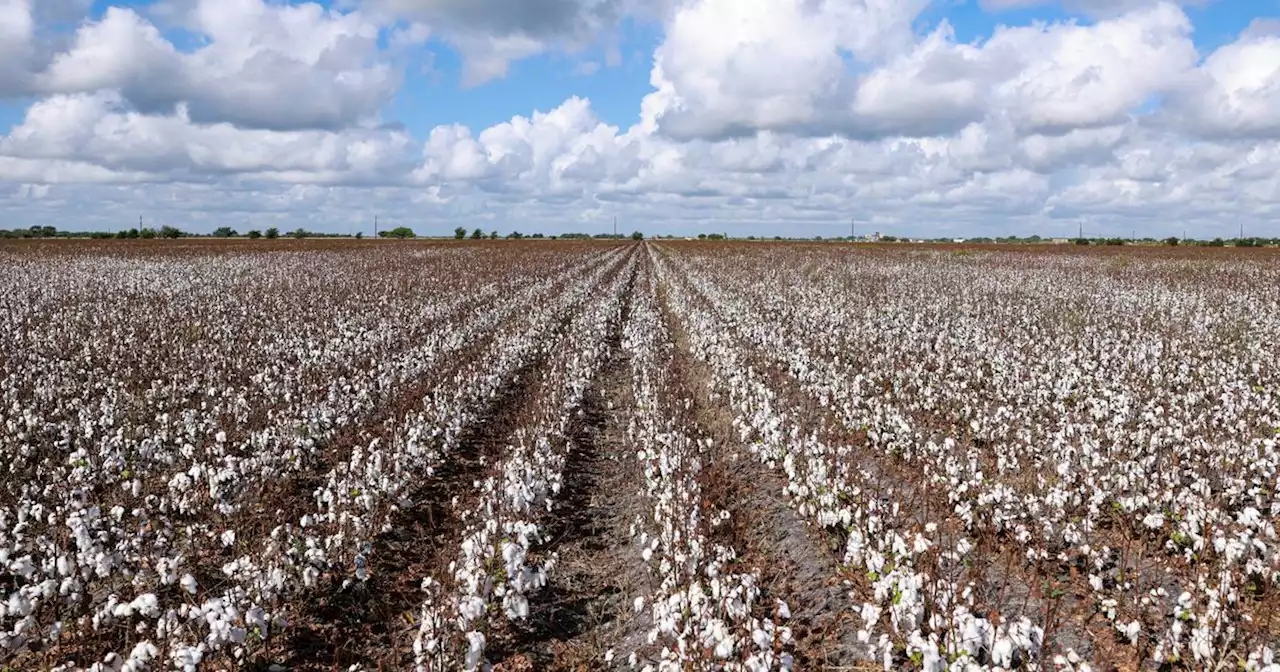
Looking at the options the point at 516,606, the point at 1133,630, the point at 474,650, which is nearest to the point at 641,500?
the point at 516,606

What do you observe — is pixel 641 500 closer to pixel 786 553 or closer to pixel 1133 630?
pixel 786 553

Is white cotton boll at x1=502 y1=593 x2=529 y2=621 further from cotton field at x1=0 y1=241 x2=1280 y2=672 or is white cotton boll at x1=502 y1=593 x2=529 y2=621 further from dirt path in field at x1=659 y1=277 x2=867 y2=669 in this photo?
dirt path in field at x1=659 y1=277 x2=867 y2=669

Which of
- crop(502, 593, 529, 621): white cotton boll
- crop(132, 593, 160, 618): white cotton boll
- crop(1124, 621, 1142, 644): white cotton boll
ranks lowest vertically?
crop(502, 593, 529, 621): white cotton boll

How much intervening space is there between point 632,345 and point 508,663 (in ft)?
43.3

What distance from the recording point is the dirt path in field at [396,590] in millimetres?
5871

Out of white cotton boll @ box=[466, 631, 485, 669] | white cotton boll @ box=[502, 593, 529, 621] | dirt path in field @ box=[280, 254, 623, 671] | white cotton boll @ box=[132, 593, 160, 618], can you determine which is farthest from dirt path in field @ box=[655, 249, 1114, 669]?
white cotton boll @ box=[132, 593, 160, 618]

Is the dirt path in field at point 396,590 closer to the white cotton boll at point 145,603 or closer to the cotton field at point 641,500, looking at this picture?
the cotton field at point 641,500

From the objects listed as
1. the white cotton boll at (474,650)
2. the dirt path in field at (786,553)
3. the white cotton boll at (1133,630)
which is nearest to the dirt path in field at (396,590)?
the white cotton boll at (474,650)

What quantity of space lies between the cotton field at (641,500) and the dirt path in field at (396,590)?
0.12 feet

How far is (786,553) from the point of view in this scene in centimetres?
755

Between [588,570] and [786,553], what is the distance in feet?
6.66

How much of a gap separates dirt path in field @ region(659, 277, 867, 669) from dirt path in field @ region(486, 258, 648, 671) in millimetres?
1138

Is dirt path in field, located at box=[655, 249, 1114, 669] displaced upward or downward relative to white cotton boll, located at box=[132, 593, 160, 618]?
downward

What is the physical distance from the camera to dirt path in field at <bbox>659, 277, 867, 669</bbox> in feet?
19.6
